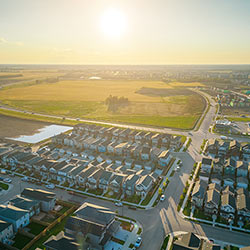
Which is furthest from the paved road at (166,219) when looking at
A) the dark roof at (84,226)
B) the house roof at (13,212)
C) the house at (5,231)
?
the house at (5,231)

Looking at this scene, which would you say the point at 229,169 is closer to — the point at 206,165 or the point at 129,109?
the point at 206,165

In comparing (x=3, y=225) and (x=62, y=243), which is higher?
(x=3, y=225)

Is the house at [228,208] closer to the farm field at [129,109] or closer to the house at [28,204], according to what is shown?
the house at [28,204]

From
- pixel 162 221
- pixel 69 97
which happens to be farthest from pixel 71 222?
pixel 69 97

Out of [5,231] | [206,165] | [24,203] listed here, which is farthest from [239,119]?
[5,231]

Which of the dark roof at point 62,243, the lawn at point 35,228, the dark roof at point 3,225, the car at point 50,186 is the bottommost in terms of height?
the lawn at point 35,228

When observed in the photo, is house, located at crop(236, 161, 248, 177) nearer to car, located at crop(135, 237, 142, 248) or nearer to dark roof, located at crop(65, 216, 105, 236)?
car, located at crop(135, 237, 142, 248)

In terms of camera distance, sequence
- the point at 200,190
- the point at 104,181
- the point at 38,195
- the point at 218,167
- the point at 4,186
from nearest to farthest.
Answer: the point at 38,195
the point at 200,190
the point at 104,181
the point at 4,186
the point at 218,167
